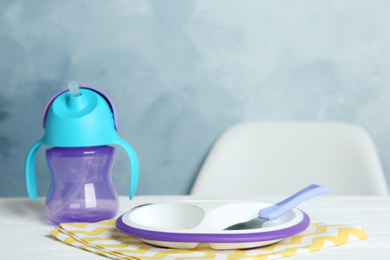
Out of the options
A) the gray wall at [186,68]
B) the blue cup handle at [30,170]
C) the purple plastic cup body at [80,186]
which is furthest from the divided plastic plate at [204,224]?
the gray wall at [186,68]

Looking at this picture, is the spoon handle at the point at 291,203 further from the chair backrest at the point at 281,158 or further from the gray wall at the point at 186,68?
the gray wall at the point at 186,68

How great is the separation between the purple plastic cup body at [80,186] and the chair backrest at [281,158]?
1.85ft

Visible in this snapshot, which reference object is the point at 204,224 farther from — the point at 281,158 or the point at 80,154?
the point at 281,158

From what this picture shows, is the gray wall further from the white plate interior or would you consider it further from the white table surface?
the white plate interior

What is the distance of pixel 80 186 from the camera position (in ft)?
2.66

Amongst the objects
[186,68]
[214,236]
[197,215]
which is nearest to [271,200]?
[197,215]

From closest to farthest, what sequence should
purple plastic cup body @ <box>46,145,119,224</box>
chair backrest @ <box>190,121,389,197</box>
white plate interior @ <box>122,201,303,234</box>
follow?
white plate interior @ <box>122,201,303,234</box> → purple plastic cup body @ <box>46,145,119,224</box> → chair backrest @ <box>190,121,389,197</box>

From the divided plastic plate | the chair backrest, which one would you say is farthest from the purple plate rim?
the chair backrest

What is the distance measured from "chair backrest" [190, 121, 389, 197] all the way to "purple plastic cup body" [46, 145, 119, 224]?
0.56 m

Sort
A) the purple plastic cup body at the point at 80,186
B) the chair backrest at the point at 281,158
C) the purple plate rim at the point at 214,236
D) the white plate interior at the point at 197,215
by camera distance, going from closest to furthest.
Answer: the purple plate rim at the point at 214,236, the white plate interior at the point at 197,215, the purple plastic cup body at the point at 80,186, the chair backrest at the point at 281,158

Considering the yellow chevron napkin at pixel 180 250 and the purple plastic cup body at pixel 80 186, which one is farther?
the purple plastic cup body at pixel 80 186

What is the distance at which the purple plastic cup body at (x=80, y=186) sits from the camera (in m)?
0.80

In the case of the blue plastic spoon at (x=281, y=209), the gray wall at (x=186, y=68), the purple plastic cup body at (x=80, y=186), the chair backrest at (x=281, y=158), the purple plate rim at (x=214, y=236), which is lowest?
the purple plate rim at (x=214, y=236)

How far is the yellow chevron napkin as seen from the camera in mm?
590
